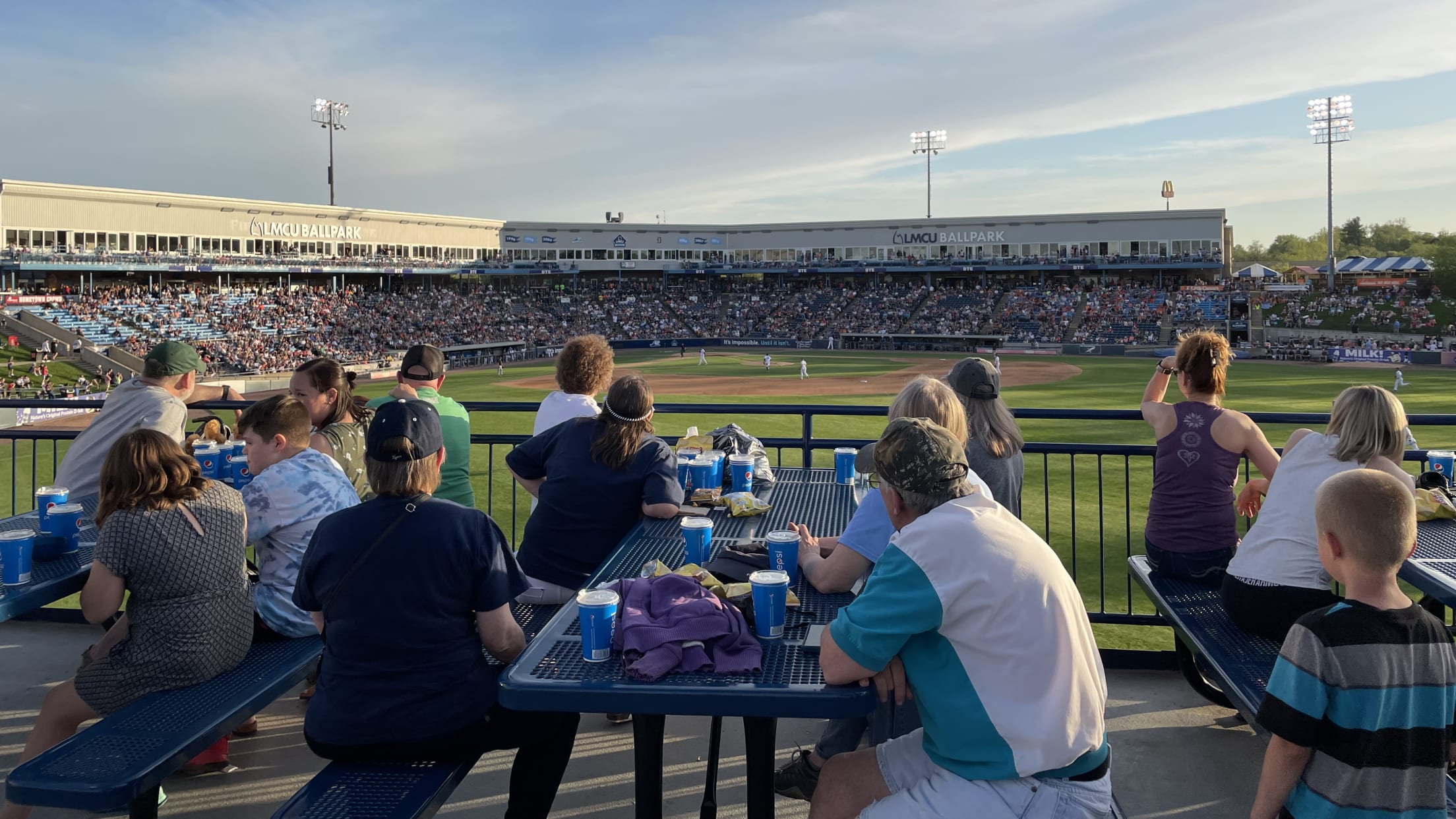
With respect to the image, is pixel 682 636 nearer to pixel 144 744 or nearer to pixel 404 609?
pixel 404 609

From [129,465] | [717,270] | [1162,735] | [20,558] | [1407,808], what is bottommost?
[1162,735]

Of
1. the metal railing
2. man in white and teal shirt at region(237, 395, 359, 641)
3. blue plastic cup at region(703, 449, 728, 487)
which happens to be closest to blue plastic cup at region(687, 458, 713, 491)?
blue plastic cup at region(703, 449, 728, 487)

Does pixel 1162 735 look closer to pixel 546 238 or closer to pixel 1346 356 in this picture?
pixel 1346 356

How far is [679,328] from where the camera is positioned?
77812mm

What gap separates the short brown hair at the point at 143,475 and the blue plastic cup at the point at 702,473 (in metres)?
2.48

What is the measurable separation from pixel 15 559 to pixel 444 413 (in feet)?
8.14

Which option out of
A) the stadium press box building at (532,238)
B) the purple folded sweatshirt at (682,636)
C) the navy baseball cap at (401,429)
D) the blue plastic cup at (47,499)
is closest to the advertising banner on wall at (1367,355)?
the stadium press box building at (532,238)

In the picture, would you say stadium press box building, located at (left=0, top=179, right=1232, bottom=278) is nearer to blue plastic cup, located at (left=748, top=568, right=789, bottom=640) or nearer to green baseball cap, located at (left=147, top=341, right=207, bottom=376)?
green baseball cap, located at (left=147, top=341, right=207, bottom=376)

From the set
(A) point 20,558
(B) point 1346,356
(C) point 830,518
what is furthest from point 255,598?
(B) point 1346,356

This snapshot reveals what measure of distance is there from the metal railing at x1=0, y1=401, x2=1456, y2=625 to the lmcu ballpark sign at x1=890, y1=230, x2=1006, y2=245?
2535 inches

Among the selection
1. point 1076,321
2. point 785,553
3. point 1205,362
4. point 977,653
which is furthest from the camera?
point 1076,321

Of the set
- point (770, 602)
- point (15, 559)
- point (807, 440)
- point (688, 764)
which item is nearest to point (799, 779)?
point (688, 764)

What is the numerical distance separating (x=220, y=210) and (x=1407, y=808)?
75.8 meters

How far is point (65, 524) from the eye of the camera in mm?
4707
